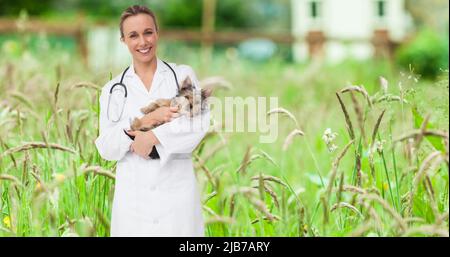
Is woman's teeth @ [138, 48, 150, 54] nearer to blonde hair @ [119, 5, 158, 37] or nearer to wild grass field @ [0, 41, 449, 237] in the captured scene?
blonde hair @ [119, 5, 158, 37]

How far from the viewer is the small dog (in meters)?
2.19

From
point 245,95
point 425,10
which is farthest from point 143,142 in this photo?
point 425,10

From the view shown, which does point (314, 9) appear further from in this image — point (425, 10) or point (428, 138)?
point (428, 138)

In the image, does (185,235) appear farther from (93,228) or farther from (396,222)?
(396,222)

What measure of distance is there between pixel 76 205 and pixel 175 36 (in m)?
12.4

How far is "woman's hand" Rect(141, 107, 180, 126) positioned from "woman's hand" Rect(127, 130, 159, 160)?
1.3 inches

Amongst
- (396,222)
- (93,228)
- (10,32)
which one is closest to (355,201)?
(396,222)

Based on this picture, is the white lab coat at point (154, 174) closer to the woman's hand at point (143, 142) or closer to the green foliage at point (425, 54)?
the woman's hand at point (143, 142)

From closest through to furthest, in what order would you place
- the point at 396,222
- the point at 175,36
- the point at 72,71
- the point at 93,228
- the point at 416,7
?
the point at 396,222
the point at 93,228
the point at 72,71
the point at 175,36
the point at 416,7

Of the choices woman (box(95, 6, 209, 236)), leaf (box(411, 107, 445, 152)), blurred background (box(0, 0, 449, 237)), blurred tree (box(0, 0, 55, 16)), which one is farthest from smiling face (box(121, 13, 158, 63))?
blurred tree (box(0, 0, 55, 16))

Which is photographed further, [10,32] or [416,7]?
[416,7]

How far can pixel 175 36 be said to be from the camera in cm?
1493

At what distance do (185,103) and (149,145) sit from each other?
0.51 ft

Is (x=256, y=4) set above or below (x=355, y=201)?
above
